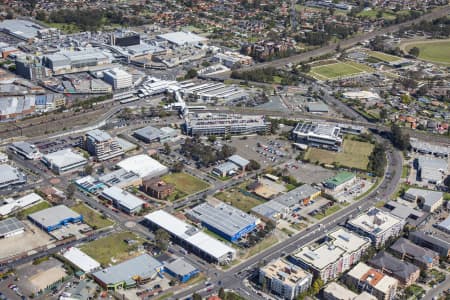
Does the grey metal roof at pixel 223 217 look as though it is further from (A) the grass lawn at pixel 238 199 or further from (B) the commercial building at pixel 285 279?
(B) the commercial building at pixel 285 279

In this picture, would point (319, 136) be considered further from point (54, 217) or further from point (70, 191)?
point (54, 217)

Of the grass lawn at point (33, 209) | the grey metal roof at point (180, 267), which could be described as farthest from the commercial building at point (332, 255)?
the grass lawn at point (33, 209)

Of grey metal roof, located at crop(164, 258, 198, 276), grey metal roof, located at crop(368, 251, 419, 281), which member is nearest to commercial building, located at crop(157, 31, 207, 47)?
grey metal roof, located at crop(164, 258, 198, 276)

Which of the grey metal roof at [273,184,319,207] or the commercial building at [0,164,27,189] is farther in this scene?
the commercial building at [0,164,27,189]

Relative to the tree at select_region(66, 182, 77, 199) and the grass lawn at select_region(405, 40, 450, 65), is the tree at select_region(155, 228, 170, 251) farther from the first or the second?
the grass lawn at select_region(405, 40, 450, 65)

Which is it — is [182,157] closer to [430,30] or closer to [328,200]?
[328,200]

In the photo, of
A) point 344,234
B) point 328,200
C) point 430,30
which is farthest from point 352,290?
point 430,30
